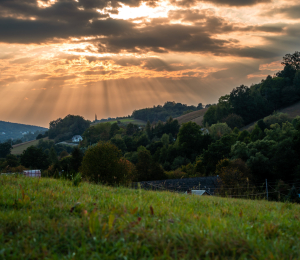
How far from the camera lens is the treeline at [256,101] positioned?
96.1 metres

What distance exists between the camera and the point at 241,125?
92438 mm

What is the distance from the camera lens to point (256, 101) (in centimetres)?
9750

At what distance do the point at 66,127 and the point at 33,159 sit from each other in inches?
4364

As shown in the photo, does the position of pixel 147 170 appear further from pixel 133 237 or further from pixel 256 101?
pixel 256 101

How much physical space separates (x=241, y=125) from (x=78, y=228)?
9516cm

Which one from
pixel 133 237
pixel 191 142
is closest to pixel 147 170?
pixel 191 142

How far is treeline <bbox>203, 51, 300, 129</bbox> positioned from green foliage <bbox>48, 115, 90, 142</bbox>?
328 ft

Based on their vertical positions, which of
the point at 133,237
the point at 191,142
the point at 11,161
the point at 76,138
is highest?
the point at 133,237

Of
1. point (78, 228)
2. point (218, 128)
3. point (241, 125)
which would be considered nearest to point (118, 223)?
point (78, 228)

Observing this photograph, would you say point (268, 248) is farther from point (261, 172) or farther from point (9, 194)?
point (261, 172)

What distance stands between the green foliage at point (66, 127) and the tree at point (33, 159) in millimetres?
92461

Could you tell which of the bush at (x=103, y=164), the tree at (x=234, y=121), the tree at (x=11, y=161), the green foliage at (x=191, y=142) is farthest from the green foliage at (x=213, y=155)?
the tree at (x=11, y=161)

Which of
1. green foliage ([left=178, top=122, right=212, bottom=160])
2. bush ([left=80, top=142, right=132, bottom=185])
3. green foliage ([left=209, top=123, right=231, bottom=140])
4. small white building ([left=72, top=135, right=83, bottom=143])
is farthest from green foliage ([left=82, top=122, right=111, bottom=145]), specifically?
bush ([left=80, top=142, right=132, bottom=185])

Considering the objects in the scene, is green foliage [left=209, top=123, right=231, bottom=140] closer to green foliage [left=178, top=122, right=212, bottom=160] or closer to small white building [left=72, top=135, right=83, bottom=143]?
green foliage [left=178, top=122, right=212, bottom=160]
